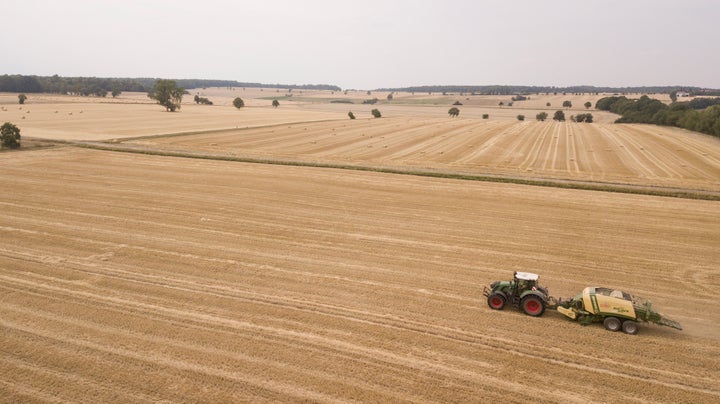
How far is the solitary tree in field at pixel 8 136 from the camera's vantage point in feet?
162

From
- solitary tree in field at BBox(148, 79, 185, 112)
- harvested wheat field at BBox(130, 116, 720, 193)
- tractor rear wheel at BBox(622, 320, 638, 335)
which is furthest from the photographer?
solitary tree in field at BBox(148, 79, 185, 112)

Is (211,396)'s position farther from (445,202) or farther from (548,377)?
(445,202)

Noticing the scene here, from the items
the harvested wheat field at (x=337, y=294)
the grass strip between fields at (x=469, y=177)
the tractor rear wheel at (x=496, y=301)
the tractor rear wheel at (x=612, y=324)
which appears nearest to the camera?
the harvested wheat field at (x=337, y=294)

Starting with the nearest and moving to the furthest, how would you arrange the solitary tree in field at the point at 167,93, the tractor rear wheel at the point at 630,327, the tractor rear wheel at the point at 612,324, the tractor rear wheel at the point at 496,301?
the tractor rear wheel at the point at 630,327 → the tractor rear wheel at the point at 612,324 → the tractor rear wheel at the point at 496,301 → the solitary tree in field at the point at 167,93

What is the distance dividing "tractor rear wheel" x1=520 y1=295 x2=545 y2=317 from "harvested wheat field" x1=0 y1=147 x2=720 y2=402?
Result: 0.29m

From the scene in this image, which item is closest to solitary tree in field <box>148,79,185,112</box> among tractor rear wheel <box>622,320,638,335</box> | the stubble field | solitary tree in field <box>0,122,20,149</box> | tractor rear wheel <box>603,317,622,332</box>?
solitary tree in field <box>0,122,20,149</box>

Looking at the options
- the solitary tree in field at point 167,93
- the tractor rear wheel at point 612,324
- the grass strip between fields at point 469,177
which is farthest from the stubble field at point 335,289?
the solitary tree in field at point 167,93

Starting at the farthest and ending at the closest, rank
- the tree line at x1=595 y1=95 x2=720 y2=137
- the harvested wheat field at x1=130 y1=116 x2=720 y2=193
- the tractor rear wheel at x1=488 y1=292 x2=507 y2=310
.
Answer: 1. the tree line at x1=595 y1=95 x2=720 y2=137
2. the harvested wheat field at x1=130 y1=116 x2=720 y2=193
3. the tractor rear wheel at x1=488 y1=292 x2=507 y2=310

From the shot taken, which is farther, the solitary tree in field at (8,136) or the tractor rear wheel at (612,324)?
the solitary tree in field at (8,136)

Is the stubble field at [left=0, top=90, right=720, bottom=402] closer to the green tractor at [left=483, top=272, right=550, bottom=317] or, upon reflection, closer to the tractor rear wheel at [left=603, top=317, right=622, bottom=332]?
the tractor rear wheel at [left=603, top=317, right=622, bottom=332]

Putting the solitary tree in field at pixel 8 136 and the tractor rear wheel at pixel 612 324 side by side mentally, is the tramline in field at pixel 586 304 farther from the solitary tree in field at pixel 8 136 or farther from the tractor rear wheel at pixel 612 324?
the solitary tree in field at pixel 8 136

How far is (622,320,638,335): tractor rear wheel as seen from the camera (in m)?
14.2

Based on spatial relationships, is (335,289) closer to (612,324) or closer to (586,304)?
(586,304)

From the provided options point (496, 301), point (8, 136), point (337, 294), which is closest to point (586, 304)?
point (496, 301)
